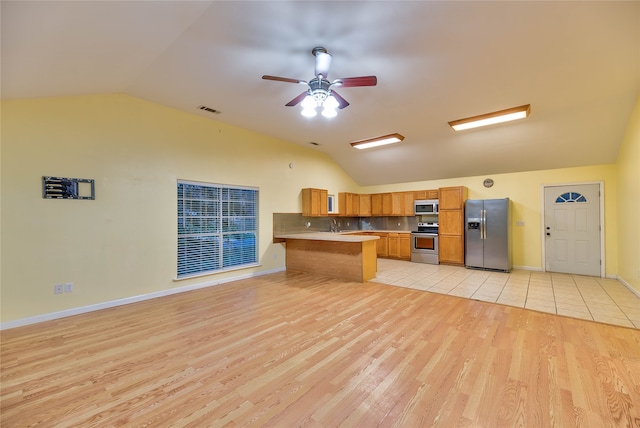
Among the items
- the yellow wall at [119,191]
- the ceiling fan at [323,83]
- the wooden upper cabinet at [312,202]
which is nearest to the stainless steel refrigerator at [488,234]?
the yellow wall at [119,191]

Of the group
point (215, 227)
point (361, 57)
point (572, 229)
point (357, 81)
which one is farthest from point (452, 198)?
point (215, 227)

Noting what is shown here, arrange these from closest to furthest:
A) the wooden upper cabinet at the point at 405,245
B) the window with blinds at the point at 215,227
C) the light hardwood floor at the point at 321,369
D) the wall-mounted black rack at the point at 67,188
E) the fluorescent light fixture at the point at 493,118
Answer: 1. the light hardwood floor at the point at 321,369
2. the wall-mounted black rack at the point at 67,188
3. the fluorescent light fixture at the point at 493,118
4. the window with blinds at the point at 215,227
5. the wooden upper cabinet at the point at 405,245

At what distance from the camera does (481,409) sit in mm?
1754

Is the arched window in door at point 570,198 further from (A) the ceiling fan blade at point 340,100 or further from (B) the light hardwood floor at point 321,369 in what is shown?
(A) the ceiling fan blade at point 340,100

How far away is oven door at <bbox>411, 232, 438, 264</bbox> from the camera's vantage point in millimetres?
6906

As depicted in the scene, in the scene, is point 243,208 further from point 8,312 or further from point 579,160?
point 579,160

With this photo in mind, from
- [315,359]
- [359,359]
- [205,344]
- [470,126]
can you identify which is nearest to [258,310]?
[205,344]

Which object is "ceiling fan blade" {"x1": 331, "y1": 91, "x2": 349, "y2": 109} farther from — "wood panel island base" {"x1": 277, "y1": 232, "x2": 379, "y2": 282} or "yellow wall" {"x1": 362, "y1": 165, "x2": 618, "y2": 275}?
"yellow wall" {"x1": 362, "y1": 165, "x2": 618, "y2": 275}

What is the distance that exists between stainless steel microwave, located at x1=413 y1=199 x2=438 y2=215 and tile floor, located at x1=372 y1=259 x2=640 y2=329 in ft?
5.23

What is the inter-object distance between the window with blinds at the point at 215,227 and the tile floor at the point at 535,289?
9.71 ft

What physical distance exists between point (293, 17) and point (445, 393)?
3.31 m

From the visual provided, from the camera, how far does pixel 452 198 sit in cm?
662

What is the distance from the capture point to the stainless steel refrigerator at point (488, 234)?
19.0 ft

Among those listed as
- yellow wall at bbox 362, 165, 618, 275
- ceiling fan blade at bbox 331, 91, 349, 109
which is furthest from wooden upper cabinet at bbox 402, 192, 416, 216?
ceiling fan blade at bbox 331, 91, 349, 109
